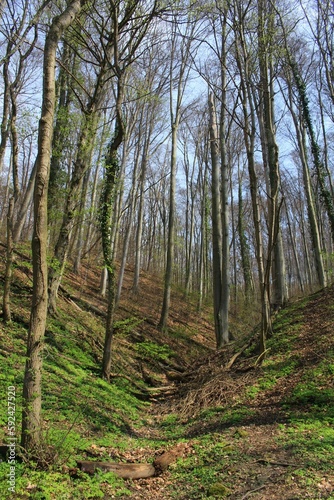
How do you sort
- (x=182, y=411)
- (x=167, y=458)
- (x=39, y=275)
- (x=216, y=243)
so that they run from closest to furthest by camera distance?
1. (x=39, y=275)
2. (x=167, y=458)
3. (x=182, y=411)
4. (x=216, y=243)

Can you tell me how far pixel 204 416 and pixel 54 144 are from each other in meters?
7.31

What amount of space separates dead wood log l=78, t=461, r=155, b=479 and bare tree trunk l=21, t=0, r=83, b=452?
635 millimetres

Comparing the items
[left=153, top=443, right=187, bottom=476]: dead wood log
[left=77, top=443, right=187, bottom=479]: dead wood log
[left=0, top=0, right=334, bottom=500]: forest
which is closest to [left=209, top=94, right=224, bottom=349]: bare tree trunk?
[left=0, top=0, right=334, bottom=500]: forest

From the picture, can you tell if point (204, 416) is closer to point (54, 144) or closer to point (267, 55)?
point (54, 144)

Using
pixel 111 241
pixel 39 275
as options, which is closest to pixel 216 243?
pixel 111 241

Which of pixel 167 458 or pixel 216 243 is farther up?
pixel 216 243

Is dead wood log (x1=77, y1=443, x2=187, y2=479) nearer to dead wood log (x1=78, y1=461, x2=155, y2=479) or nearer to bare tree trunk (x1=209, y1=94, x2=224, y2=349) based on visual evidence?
dead wood log (x1=78, y1=461, x2=155, y2=479)

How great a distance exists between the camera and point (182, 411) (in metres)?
6.08

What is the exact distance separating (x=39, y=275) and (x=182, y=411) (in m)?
4.15

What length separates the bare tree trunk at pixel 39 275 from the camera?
122 inches

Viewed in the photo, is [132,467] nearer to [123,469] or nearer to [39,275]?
[123,469]

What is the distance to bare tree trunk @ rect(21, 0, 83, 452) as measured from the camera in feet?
10.2

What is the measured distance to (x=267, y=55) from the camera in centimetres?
789

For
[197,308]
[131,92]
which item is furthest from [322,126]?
[197,308]
